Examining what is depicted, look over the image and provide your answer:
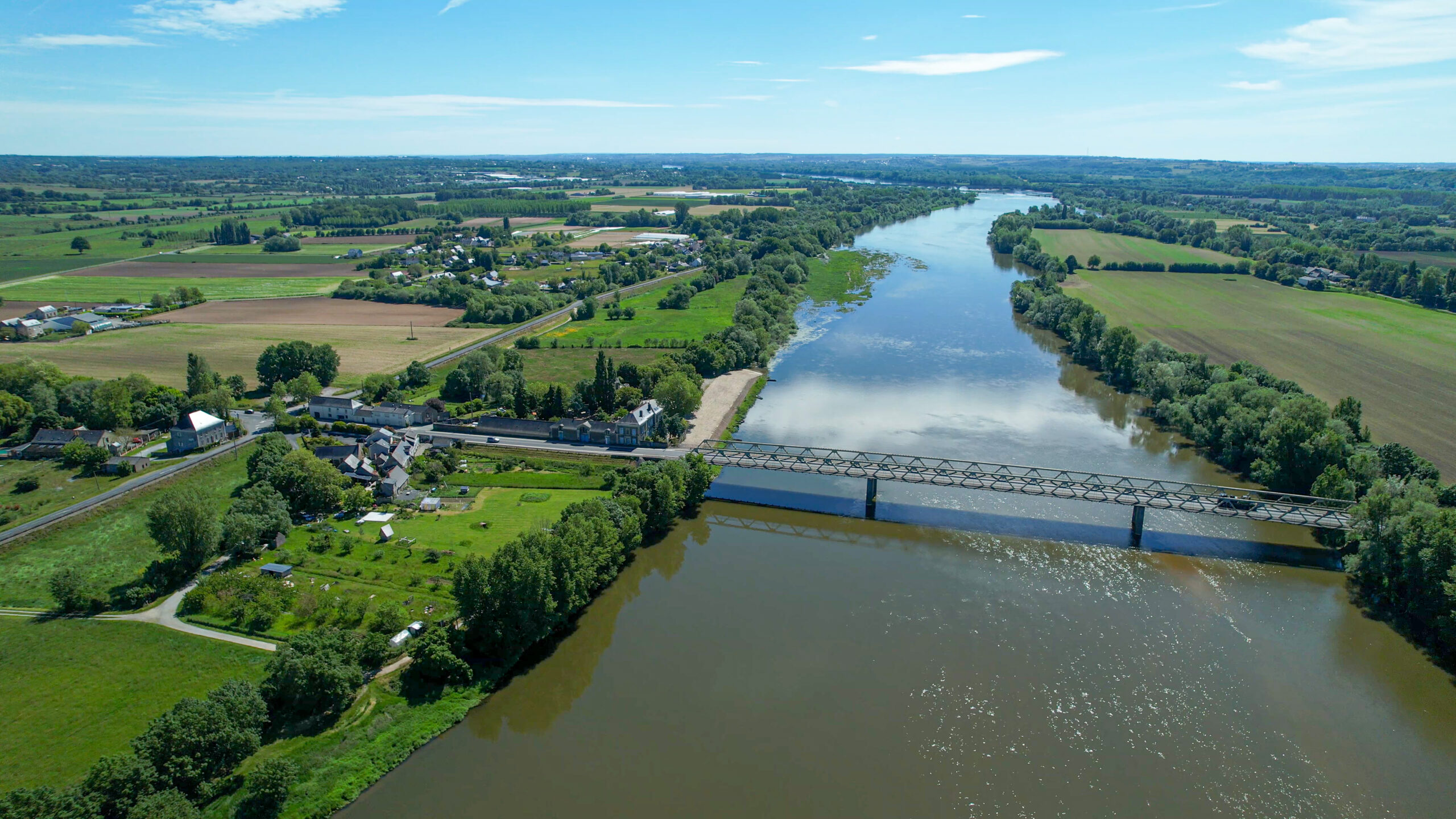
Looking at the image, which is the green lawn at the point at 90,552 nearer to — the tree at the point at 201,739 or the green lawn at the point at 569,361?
the tree at the point at 201,739

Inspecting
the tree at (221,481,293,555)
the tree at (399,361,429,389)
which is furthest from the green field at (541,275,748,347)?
the tree at (221,481,293,555)

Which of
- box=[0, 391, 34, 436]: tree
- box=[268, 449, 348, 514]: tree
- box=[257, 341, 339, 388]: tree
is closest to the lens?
box=[268, 449, 348, 514]: tree

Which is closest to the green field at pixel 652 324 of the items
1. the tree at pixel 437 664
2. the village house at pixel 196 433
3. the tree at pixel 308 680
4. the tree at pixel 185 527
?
the village house at pixel 196 433

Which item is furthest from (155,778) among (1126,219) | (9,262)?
(1126,219)

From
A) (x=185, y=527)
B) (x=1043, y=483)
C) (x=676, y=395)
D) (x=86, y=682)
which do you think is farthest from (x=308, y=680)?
(x=1043, y=483)

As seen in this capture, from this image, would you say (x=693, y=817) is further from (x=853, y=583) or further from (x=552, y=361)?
(x=552, y=361)

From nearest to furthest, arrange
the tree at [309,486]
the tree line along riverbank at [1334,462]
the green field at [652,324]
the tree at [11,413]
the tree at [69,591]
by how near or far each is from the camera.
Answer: the tree line along riverbank at [1334,462] → the tree at [69,591] → the tree at [309,486] → the tree at [11,413] → the green field at [652,324]

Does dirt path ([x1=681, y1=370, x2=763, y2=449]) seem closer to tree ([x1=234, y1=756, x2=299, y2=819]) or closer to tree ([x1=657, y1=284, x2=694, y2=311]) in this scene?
tree ([x1=657, y1=284, x2=694, y2=311])
